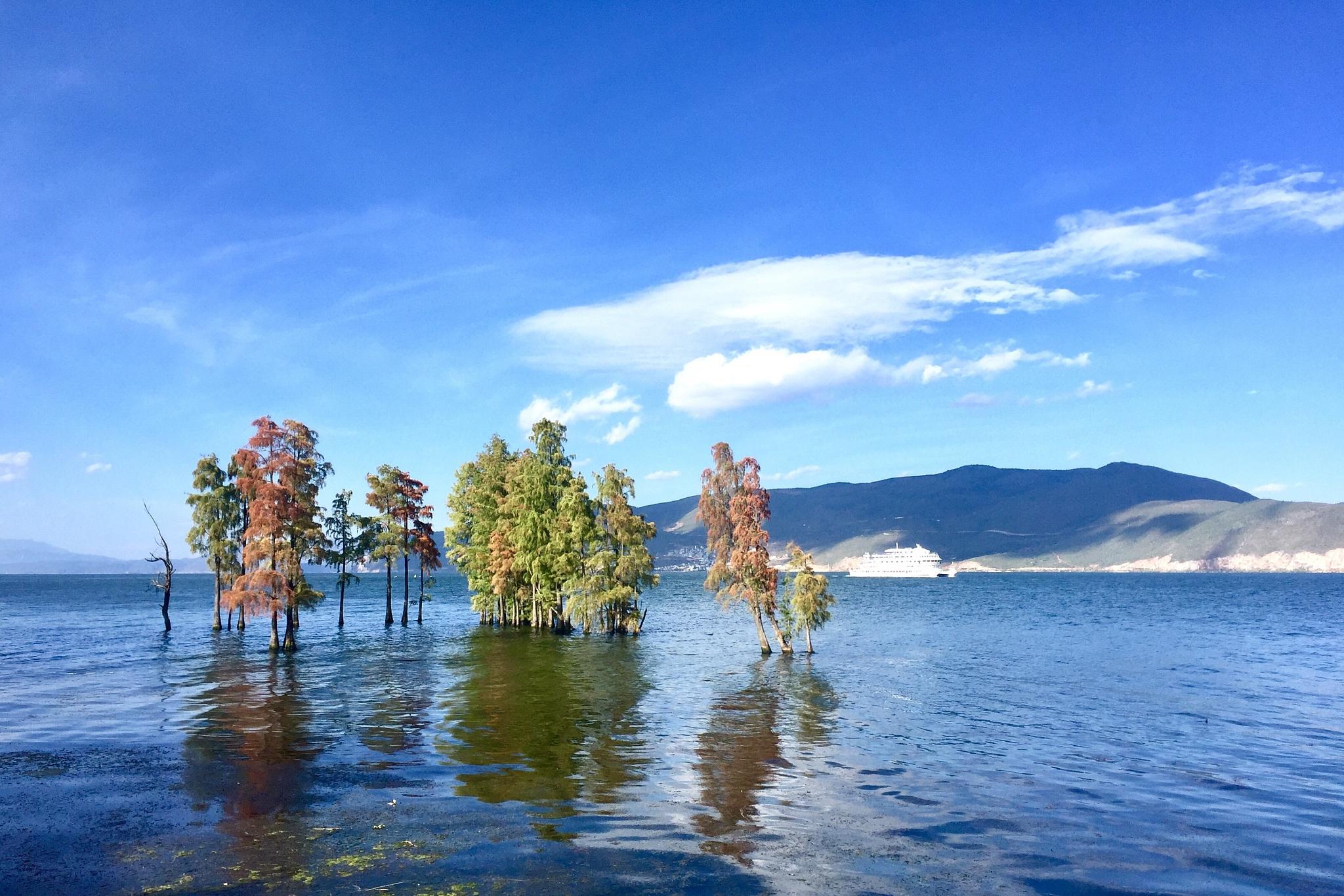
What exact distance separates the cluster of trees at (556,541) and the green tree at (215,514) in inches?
970

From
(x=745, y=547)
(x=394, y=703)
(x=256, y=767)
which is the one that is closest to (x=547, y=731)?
(x=256, y=767)

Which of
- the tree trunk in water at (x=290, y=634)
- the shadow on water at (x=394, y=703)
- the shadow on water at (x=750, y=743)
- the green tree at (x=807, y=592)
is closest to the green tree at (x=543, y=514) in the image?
the shadow on water at (x=394, y=703)

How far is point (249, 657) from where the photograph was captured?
61.1m

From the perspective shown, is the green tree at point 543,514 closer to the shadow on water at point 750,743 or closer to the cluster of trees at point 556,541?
the cluster of trees at point 556,541

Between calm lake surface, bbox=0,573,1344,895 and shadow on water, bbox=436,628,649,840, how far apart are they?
0.19m

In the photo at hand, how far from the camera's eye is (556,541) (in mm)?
75000

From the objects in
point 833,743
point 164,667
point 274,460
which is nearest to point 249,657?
point 164,667

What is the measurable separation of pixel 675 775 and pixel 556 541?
5092cm

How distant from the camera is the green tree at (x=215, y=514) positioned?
7906 cm

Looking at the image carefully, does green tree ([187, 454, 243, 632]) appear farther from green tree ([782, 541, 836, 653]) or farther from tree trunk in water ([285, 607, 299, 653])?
green tree ([782, 541, 836, 653])

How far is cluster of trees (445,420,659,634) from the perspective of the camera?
7388 cm

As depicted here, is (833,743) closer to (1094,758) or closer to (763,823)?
(1094,758)

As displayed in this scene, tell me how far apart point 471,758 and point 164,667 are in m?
39.5

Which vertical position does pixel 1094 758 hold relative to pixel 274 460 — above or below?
below
